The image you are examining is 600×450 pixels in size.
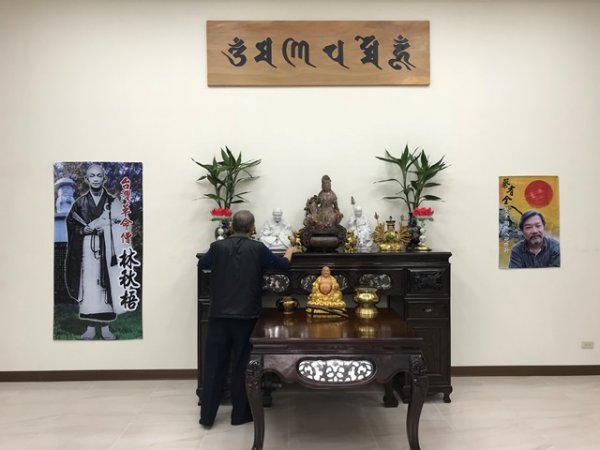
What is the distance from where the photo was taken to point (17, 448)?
306cm

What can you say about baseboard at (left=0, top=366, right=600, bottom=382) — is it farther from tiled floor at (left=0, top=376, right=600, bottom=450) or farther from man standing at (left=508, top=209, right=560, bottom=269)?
man standing at (left=508, top=209, right=560, bottom=269)

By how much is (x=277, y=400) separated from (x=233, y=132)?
2.52 metres

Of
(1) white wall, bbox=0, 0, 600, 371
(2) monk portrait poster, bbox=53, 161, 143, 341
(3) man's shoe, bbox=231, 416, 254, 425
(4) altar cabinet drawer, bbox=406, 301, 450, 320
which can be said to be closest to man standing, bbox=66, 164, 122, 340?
(2) monk portrait poster, bbox=53, 161, 143, 341

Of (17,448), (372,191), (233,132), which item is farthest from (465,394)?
(17,448)

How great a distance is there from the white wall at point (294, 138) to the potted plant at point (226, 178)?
0.12 metres

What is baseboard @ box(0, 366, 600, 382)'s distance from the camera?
14.3 feet

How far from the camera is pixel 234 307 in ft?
10.6

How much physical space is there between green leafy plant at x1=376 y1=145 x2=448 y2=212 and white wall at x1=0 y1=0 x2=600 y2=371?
0.13 meters

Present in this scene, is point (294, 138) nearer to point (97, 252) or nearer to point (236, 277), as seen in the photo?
point (236, 277)

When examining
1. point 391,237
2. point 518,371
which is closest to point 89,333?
point 391,237

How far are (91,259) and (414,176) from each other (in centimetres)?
325

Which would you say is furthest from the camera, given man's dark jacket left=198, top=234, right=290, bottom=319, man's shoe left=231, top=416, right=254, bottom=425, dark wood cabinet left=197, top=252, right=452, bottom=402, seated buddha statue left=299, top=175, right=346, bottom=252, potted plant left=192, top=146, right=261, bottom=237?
potted plant left=192, top=146, right=261, bottom=237

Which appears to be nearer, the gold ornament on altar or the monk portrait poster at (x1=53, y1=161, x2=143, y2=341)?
the gold ornament on altar

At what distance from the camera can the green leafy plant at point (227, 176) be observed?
413cm
